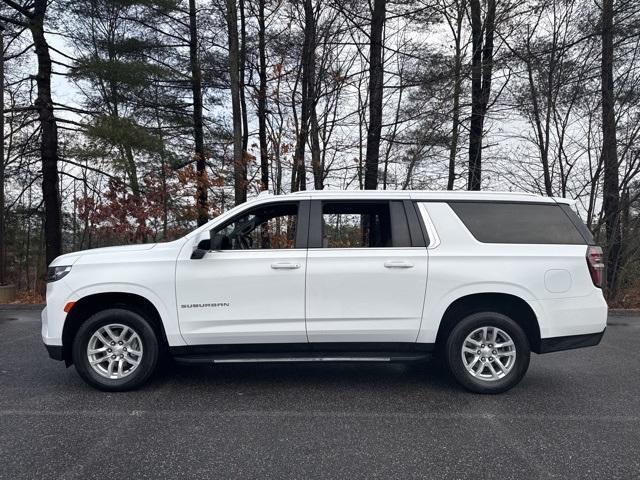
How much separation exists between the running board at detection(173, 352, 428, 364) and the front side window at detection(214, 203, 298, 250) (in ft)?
3.40

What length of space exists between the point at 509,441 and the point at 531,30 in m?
11.3

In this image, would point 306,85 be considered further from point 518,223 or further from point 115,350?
point 115,350

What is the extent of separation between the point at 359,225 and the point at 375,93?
10.5 metres

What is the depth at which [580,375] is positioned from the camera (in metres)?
5.62

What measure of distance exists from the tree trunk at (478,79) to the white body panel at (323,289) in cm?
995

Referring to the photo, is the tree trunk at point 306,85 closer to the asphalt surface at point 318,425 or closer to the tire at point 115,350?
the asphalt surface at point 318,425

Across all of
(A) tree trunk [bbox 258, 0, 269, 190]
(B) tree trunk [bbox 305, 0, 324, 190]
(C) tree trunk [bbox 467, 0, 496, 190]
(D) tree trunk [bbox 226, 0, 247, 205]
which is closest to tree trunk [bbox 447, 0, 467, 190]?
(C) tree trunk [bbox 467, 0, 496, 190]

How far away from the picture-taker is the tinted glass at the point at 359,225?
5.02 metres

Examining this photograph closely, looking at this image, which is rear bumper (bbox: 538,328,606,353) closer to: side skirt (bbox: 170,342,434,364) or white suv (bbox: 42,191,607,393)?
white suv (bbox: 42,191,607,393)

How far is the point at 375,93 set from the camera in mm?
15031

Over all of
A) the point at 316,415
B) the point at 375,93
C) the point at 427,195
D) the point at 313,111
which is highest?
the point at 375,93

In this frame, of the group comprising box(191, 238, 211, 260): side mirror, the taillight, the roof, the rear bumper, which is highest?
the roof

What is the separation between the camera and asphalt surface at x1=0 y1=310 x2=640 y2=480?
3.31m

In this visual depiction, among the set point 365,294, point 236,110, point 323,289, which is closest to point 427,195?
point 365,294
